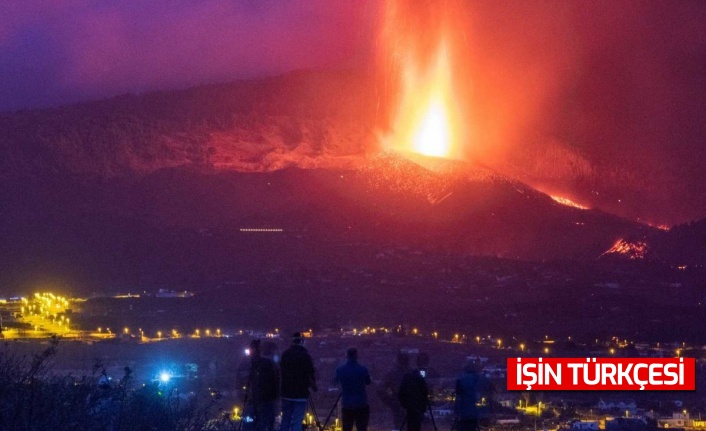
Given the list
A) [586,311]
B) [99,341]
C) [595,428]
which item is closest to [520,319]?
[586,311]

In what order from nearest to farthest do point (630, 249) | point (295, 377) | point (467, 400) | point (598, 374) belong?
point (295, 377), point (467, 400), point (598, 374), point (630, 249)

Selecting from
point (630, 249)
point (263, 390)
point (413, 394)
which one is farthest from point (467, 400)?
point (630, 249)

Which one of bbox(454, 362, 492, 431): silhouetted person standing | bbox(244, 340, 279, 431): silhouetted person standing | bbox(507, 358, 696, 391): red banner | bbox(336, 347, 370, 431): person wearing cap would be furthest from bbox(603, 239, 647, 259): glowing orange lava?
bbox(336, 347, 370, 431): person wearing cap

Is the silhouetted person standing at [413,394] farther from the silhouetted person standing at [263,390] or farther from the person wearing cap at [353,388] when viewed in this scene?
the silhouetted person standing at [263,390]

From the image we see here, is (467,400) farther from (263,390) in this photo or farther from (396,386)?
(263,390)

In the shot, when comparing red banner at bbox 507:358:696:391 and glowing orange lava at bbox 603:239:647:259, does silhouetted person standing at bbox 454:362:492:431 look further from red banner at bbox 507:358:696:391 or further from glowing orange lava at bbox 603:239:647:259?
glowing orange lava at bbox 603:239:647:259

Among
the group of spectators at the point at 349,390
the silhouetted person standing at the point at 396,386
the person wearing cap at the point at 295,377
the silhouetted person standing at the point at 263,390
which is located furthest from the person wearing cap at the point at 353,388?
the silhouetted person standing at the point at 263,390

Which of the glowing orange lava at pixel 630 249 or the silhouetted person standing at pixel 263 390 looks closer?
the silhouetted person standing at pixel 263 390
